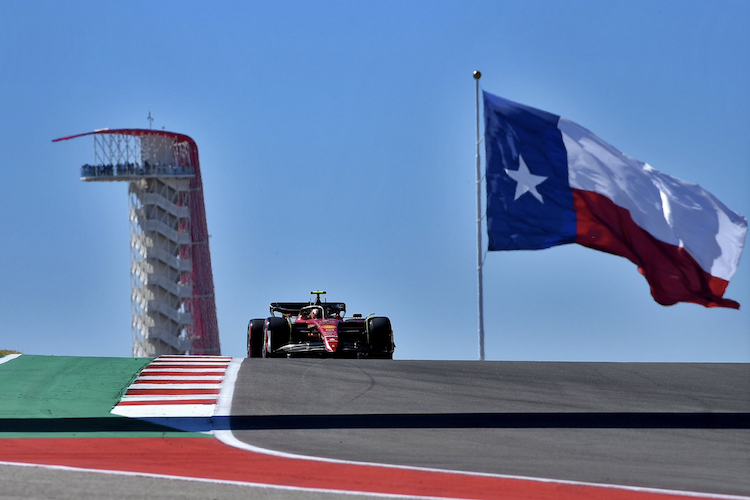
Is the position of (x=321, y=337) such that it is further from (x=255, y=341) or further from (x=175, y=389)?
(x=175, y=389)

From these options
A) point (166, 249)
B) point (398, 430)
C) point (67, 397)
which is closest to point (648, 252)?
point (398, 430)

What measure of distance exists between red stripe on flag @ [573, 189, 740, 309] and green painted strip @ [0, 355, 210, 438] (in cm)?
910

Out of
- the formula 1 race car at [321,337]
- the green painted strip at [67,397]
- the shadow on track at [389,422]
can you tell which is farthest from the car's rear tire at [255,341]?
the shadow on track at [389,422]

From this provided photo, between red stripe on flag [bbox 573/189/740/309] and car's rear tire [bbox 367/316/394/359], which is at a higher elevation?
red stripe on flag [bbox 573/189/740/309]

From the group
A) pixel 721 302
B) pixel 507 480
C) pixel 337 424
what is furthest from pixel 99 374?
pixel 721 302

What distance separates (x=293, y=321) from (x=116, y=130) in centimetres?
5717

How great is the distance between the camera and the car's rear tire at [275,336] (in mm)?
20828

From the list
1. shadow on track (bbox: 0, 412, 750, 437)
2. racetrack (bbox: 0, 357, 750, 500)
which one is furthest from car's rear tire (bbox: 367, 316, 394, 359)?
shadow on track (bbox: 0, 412, 750, 437)

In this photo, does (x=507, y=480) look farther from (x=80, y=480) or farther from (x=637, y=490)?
(x=80, y=480)

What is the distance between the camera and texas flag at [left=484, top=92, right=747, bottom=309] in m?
20.5

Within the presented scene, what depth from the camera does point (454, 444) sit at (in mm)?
10258

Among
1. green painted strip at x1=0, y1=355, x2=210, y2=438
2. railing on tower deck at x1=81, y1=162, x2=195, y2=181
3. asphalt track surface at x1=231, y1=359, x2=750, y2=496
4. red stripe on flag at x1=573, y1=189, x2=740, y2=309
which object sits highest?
railing on tower deck at x1=81, y1=162, x2=195, y2=181

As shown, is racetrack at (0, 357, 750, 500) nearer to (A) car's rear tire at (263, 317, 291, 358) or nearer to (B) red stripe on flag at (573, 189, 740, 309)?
(B) red stripe on flag at (573, 189, 740, 309)

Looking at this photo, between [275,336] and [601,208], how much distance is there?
270 inches
